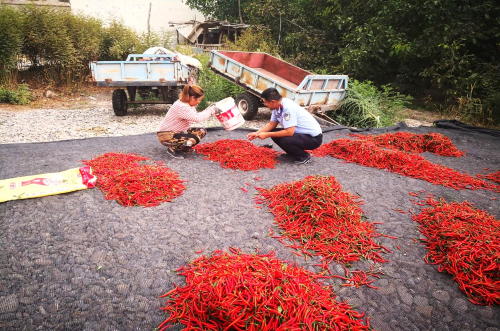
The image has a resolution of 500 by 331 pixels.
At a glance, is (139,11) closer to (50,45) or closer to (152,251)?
(50,45)

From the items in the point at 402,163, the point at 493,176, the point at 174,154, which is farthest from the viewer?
the point at 174,154

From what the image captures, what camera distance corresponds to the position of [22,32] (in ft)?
31.0

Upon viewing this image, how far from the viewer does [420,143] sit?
5.45 metres

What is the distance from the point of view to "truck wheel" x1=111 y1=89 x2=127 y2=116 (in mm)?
7441

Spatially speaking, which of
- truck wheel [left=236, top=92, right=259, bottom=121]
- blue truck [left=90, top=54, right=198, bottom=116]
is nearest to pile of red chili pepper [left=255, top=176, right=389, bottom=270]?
truck wheel [left=236, top=92, right=259, bottom=121]

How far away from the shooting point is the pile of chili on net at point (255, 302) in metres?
1.70

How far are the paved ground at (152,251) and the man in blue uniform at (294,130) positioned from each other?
0.53 meters

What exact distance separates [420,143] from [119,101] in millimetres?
6727

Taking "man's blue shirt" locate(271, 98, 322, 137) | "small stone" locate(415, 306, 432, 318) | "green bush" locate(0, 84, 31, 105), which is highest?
"man's blue shirt" locate(271, 98, 322, 137)

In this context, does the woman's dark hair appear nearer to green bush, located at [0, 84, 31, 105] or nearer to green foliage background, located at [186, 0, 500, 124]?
green foliage background, located at [186, 0, 500, 124]

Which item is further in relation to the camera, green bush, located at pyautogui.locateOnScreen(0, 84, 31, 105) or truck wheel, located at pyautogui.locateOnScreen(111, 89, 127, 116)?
green bush, located at pyautogui.locateOnScreen(0, 84, 31, 105)

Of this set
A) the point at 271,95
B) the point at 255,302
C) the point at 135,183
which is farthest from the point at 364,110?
the point at 255,302

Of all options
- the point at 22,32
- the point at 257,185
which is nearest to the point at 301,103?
the point at 257,185

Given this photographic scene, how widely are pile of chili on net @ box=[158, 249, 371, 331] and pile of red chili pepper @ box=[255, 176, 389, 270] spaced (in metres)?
0.51
